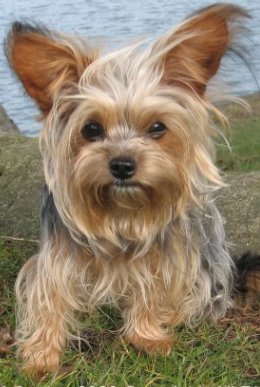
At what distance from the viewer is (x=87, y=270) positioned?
11.0ft

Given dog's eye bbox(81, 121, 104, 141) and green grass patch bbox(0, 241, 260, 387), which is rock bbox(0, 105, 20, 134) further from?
dog's eye bbox(81, 121, 104, 141)

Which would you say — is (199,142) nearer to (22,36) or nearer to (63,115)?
(63,115)

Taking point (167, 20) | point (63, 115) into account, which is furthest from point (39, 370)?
point (167, 20)

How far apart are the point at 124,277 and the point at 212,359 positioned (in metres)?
0.52

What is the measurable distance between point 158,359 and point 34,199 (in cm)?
170

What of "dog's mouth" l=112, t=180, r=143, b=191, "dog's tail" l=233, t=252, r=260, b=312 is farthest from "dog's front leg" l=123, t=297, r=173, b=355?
"dog's mouth" l=112, t=180, r=143, b=191

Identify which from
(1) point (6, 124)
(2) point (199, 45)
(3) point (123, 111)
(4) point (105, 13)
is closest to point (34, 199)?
(3) point (123, 111)

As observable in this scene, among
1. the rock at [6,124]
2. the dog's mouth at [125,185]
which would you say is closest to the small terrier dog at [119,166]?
the dog's mouth at [125,185]

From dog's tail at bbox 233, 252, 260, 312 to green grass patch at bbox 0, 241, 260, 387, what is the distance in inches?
6.1

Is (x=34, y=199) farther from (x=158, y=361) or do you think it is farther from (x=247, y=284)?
(x=158, y=361)

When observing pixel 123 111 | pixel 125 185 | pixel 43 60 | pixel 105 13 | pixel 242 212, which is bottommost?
pixel 105 13

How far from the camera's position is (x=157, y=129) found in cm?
300

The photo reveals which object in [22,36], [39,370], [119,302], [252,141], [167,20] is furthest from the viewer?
[167,20]

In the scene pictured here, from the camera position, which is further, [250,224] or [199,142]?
[250,224]
